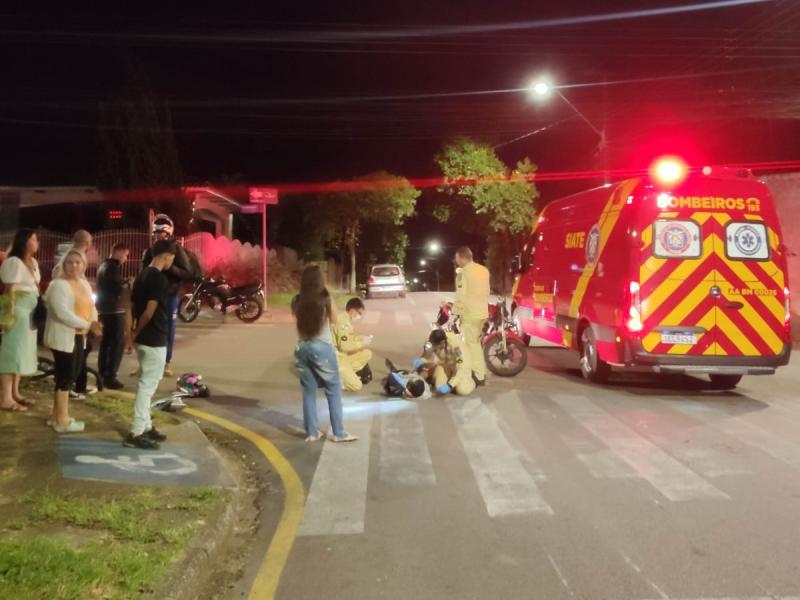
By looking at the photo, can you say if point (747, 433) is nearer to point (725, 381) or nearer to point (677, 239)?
point (677, 239)

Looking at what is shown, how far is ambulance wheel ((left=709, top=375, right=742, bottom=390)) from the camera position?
1005 centimetres

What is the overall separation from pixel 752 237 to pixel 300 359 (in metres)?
5.85

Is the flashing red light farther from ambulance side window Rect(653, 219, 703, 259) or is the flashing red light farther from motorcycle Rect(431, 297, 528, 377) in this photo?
motorcycle Rect(431, 297, 528, 377)

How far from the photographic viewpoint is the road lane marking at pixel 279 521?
13.5ft

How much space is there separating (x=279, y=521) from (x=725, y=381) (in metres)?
7.28

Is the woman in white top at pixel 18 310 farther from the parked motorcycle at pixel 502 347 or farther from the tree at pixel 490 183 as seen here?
the tree at pixel 490 183

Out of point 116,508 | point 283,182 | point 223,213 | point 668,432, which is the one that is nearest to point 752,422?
point 668,432

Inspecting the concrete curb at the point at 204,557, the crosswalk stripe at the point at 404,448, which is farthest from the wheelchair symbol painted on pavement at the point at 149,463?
the crosswalk stripe at the point at 404,448

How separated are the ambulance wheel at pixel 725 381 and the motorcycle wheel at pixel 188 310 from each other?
12.8m

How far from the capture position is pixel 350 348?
31.9ft

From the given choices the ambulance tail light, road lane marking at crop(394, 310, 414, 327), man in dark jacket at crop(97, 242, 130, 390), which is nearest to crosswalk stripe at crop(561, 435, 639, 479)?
the ambulance tail light

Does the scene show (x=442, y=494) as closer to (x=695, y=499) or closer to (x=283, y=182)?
(x=695, y=499)

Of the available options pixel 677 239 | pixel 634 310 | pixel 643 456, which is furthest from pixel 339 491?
pixel 677 239

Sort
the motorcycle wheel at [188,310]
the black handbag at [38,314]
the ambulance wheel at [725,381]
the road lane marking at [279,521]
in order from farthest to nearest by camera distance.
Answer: the motorcycle wheel at [188,310], the ambulance wheel at [725,381], the black handbag at [38,314], the road lane marking at [279,521]
